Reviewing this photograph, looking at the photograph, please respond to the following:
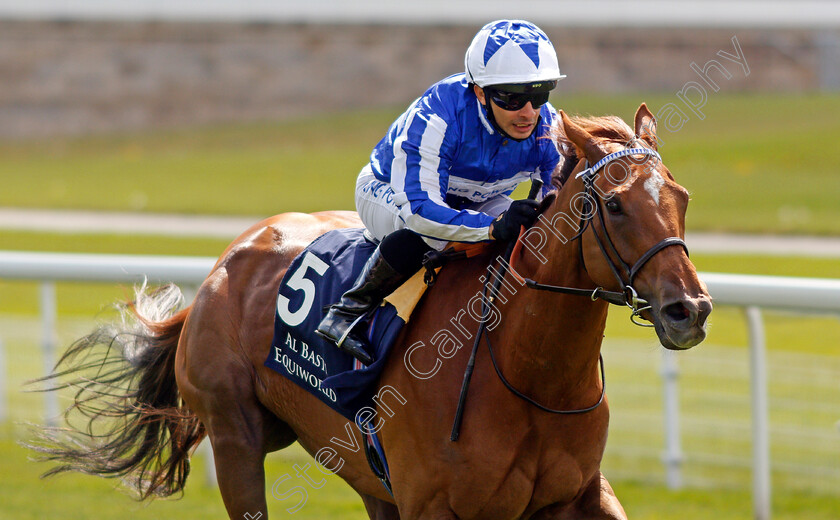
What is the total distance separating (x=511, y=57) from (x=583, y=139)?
0.37m

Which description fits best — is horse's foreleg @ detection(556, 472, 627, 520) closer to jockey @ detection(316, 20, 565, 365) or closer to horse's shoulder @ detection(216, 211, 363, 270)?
jockey @ detection(316, 20, 565, 365)

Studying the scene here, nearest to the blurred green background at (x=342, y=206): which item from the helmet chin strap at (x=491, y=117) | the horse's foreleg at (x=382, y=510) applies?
the helmet chin strap at (x=491, y=117)

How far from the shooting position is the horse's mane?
2939mm

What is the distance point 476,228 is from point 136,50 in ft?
80.5

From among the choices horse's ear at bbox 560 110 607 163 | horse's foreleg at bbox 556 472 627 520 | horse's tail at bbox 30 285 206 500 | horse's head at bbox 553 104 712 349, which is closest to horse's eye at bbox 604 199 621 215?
horse's head at bbox 553 104 712 349

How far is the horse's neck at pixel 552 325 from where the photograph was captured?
297 centimetres

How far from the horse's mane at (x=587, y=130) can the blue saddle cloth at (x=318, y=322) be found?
2.24ft

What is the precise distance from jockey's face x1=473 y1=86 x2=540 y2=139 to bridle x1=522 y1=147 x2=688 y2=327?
0.33m

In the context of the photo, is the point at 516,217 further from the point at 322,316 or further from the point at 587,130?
the point at 322,316

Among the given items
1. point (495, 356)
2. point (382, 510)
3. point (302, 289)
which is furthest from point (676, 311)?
point (382, 510)

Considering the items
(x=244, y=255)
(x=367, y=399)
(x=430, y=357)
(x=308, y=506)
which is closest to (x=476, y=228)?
(x=430, y=357)

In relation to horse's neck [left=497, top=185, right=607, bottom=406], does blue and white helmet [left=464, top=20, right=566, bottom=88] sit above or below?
above

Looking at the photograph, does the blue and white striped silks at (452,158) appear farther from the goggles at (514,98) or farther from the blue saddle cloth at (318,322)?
the blue saddle cloth at (318,322)

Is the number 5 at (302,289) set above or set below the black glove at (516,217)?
below
